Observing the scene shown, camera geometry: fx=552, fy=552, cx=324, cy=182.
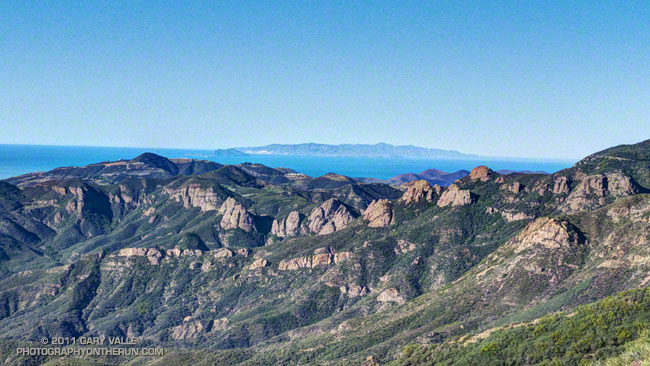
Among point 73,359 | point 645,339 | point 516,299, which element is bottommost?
point 73,359

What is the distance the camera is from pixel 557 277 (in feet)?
546

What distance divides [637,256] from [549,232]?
3485 cm

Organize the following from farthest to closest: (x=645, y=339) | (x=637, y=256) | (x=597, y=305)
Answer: (x=637, y=256), (x=597, y=305), (x=645, y=339)

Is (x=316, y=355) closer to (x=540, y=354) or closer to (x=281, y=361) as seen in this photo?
(x=281, y=361)

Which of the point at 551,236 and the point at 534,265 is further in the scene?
the point at 551,236

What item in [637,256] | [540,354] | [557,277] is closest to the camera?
[540,354]

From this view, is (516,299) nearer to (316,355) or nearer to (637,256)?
(637,256)

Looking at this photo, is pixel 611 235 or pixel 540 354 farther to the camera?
pixel 611 235

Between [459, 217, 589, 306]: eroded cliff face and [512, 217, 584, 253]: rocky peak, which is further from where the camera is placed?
[512, 217, 584, 253]: rocky peak

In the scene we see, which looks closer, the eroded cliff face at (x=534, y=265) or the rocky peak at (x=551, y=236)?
the eroded cliff face at (x=534, y=265)

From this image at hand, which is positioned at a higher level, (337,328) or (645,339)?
(645,339)

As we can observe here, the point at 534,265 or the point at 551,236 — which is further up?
the point at 551,236

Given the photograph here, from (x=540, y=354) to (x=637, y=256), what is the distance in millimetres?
83613

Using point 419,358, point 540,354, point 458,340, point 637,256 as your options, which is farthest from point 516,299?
point 540,354
